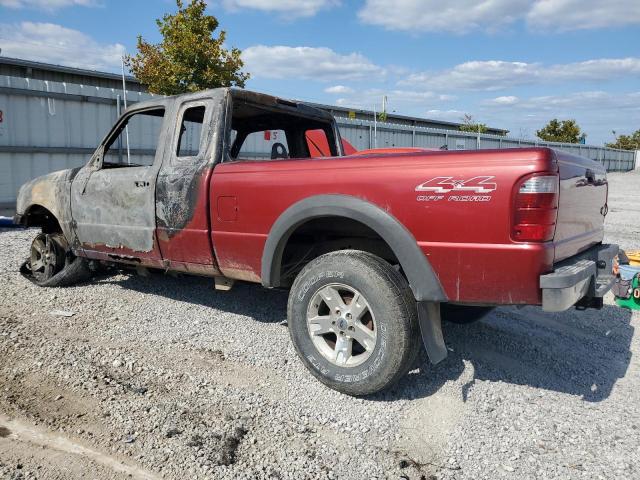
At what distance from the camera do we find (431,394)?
3.25 m

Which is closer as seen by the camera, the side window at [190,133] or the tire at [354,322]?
the tire at [354,322]

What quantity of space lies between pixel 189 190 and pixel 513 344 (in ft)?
9.34

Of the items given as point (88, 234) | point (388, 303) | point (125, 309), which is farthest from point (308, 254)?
point (88, 234)

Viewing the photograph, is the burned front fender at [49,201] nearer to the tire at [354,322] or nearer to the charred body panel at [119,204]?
the charred body panel at [119,204]

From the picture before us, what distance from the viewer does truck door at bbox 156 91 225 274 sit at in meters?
3.85

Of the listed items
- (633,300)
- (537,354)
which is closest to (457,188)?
(537,354)

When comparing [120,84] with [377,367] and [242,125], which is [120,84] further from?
[377,367]

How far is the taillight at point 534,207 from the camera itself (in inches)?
101

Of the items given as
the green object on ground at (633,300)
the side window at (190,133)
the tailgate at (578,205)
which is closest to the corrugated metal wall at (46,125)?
the side window at (190,133)

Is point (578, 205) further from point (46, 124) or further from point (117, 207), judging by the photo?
point (46, 124)

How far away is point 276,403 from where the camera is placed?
3.10 m

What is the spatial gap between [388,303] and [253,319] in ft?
6.24

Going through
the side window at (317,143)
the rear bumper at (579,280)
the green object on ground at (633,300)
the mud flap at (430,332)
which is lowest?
the green object on ground at (633,300)

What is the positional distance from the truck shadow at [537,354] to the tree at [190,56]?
11900mm
